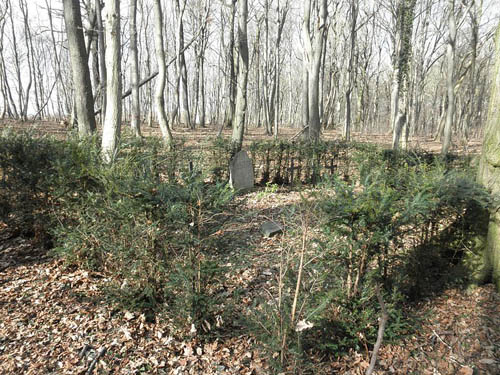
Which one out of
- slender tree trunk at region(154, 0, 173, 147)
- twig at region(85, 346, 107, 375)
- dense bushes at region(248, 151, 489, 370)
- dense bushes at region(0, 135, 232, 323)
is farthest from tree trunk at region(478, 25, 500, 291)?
slender tree trunk at region(154, 0, 173, 147)

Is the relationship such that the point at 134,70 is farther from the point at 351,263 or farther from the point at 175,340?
the point at 351,263

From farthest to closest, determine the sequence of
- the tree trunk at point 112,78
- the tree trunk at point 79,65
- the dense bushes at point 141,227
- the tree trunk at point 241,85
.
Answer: the tree trunk at point 241,85 → the tree trunk at point 79,65 → the tree trunk at point 112,78 → the dense bushes at point 141,227

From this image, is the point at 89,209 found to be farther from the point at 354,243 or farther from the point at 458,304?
the point at 458,304

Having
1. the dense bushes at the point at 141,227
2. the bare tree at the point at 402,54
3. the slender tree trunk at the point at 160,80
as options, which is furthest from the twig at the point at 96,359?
the bare tree at the point at 402,54

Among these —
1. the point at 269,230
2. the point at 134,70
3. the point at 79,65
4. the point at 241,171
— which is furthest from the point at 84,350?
the point at 134,70

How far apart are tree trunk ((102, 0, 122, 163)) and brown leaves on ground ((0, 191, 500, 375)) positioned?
2573 millimetres

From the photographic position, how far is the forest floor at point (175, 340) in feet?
8.30

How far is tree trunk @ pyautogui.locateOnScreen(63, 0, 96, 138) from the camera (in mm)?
6191

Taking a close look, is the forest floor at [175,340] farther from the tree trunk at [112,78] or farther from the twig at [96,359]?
the tree trunk at [112,78]

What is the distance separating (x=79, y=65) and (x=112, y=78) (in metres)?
1.82

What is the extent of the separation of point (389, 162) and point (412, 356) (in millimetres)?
4826

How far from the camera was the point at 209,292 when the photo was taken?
288cm

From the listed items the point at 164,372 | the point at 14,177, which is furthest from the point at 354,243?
the point at 14,177

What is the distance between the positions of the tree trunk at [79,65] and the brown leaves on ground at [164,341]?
394cm
